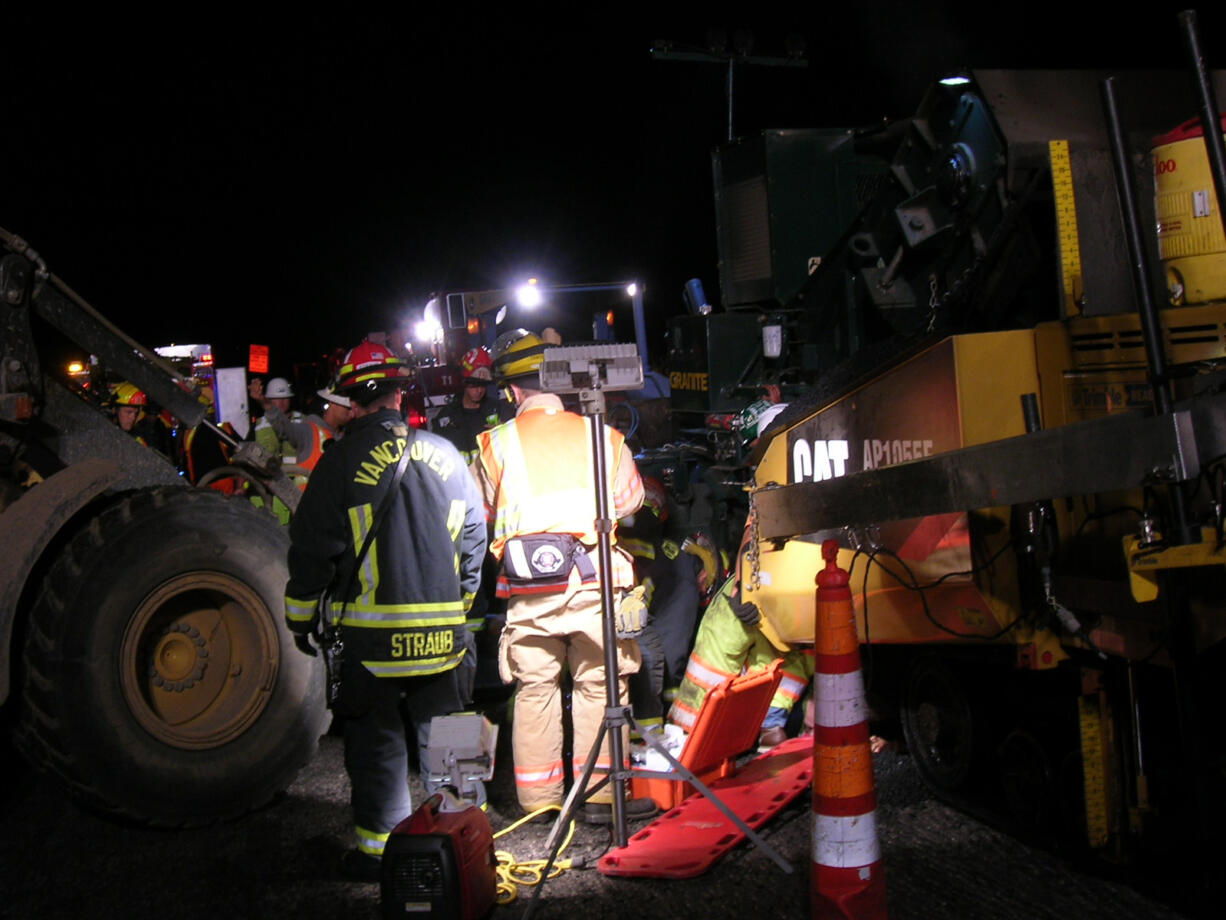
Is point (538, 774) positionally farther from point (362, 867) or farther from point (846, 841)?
point (846, 841)

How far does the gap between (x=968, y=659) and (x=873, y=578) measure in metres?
0.51

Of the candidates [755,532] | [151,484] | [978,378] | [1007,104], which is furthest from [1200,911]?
[151,484]

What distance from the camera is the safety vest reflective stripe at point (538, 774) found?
14.7 ft

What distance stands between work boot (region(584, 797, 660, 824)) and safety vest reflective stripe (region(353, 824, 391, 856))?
2.97 ft

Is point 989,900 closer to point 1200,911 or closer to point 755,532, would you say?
point 1200,911

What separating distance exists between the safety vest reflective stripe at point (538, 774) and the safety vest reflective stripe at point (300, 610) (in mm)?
1202

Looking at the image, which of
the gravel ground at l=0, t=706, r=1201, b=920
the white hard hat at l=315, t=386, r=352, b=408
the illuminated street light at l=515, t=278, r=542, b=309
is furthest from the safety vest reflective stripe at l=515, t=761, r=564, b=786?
the illuminated street light at l=515, t=278, r=542, b=309

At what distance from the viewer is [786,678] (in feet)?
17.3

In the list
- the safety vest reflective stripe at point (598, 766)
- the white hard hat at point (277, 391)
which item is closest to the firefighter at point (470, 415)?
the white hard hat at point (277, 391)

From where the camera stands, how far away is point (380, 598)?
3.99 m

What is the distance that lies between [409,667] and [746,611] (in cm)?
169

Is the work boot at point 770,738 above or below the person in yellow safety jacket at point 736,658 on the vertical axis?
below

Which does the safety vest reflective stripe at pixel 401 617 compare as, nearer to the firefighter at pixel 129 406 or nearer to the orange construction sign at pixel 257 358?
the firefighter at pixel 129 406

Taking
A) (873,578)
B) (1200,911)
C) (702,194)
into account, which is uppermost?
(702,194)
